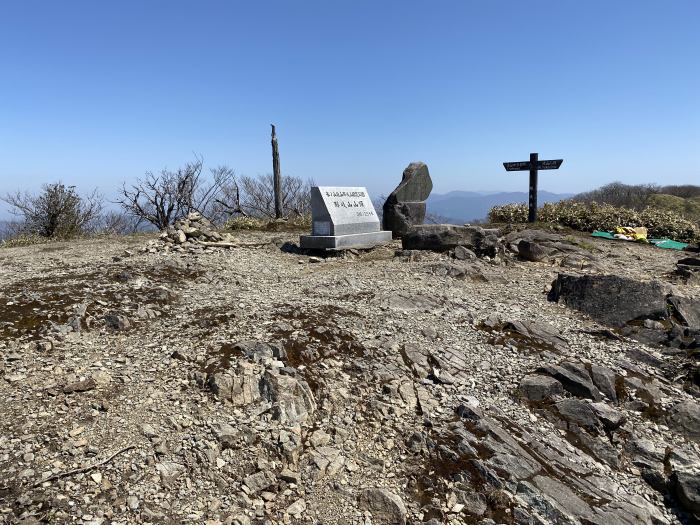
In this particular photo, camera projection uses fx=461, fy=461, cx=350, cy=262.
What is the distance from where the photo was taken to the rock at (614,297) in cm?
809

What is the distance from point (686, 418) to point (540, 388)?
164cm

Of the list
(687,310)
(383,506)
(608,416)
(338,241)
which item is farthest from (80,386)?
(687,310)

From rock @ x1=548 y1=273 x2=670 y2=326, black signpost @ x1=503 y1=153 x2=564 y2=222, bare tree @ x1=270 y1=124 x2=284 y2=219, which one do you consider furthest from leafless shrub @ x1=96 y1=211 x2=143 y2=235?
rock @ x1=548 y1=273 x2=670 y2=326

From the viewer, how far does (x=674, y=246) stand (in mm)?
15672

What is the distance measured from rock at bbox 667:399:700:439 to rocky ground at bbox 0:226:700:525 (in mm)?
17

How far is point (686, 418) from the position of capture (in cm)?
543

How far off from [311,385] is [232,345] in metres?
1.36

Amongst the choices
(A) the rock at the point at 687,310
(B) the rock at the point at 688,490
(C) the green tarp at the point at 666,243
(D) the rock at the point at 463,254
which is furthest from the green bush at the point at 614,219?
(B) the rock at the point at 688,490

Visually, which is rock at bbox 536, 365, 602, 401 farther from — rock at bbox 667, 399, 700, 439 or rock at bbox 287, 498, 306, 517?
rock at bbox 287, 498, 306, 517

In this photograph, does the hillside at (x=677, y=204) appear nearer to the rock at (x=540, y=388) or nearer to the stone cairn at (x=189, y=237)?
the stone cairn at (x=189, y=237)

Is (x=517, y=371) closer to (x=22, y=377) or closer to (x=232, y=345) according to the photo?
(x=232, y=345)

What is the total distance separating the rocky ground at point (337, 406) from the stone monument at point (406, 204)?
737cm

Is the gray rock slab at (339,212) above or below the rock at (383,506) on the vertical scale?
above

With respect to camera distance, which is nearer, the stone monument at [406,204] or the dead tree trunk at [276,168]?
the stone monument at [406,204]
